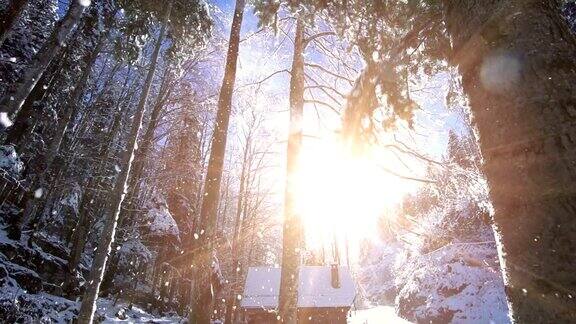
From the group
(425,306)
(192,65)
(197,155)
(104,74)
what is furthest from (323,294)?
(104,74)

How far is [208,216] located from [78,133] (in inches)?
819

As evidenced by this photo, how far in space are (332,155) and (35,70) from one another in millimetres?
7098

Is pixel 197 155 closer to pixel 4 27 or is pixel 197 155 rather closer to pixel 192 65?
pixel 192 65

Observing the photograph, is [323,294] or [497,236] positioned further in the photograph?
[323,294]

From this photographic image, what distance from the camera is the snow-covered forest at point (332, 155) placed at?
1.41m

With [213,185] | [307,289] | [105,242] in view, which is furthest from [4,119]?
[307,289]

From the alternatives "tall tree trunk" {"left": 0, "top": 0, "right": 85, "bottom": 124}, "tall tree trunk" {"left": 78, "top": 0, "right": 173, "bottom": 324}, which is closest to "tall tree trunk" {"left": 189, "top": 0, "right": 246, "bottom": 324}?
"tall tree trunk" {"left": 78, "top": 0, "right": 173, "bottom": 324}

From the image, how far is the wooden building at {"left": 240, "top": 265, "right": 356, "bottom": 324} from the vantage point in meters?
21.7

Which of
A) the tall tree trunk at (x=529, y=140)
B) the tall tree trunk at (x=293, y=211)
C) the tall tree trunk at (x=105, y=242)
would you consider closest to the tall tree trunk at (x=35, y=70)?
the tall tree trunk at (x=105, y=242)

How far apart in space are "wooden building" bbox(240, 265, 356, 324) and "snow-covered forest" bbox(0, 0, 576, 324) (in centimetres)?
10

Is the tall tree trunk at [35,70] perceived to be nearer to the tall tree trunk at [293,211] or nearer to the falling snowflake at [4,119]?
the falling snowflake at [4,119]

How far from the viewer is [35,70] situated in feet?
25.7

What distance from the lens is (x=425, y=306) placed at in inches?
944

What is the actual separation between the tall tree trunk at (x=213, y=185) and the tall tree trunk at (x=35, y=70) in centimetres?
377
